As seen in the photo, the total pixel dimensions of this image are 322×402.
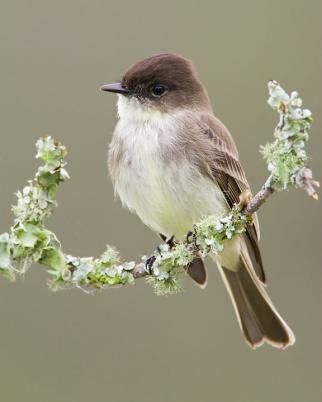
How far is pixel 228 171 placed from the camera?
430cm

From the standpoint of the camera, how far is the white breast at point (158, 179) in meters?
4.10

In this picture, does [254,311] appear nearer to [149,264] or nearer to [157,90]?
[157,90]

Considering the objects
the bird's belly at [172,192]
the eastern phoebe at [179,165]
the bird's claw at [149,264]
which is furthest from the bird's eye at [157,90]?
the bird's claw at [149,264]

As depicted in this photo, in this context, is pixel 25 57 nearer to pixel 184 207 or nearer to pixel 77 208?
pixel 77 208

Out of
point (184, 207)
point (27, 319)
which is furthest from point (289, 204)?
point (184, 207)

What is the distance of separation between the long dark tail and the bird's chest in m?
0.52

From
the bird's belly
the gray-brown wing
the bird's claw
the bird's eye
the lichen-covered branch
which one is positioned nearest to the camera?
the lichen-covered branch

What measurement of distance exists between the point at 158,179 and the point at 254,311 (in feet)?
2.77

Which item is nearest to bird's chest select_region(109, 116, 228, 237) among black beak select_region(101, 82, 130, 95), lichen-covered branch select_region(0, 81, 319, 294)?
black beak select_region(101, 82, 130, 95)

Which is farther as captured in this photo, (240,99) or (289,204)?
(240,99)

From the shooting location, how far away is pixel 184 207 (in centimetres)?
413

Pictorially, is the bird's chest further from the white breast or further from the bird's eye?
the bird's eye

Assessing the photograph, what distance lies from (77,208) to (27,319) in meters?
0.63

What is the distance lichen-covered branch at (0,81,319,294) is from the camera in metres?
2.94
